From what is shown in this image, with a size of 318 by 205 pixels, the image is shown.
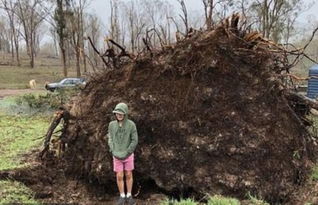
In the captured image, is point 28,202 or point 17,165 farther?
point 17,165

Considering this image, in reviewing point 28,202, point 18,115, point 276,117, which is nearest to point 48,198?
point 28,202

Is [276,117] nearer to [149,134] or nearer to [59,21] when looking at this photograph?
[149,134]

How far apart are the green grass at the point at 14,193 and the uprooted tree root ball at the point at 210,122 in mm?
1072

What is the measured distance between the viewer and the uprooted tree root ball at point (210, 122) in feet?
22.4

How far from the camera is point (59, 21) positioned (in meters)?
35.6

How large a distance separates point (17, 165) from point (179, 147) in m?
3.40

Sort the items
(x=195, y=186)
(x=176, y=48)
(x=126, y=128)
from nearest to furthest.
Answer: (x=126, y=128), (x=195, y=186), (x=176, y=48)

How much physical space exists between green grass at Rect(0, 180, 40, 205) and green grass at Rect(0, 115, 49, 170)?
95cm

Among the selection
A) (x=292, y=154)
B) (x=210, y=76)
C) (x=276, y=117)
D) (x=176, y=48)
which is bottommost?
(x=292, y=154)

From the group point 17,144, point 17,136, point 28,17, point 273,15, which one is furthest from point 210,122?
point 28,17

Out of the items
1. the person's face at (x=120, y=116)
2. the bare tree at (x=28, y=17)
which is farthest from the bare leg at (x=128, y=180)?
the bare tree at (x=28, y=17)

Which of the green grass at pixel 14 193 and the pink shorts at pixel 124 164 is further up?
the pink shorts at pixel 124 164

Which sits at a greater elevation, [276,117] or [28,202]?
[276,117]

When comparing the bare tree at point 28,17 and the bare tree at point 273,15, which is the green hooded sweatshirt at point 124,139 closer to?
the bare tree at point 273,15
